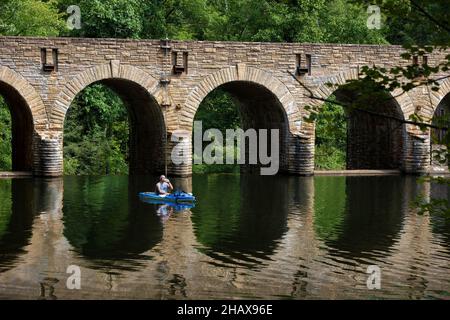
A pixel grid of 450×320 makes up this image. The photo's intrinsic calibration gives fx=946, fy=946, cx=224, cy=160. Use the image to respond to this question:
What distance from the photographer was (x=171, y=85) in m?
33.4

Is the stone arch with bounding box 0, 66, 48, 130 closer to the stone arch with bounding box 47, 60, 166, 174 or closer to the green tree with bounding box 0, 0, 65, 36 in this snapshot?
the stone arch with bounding box 47, 60, 166, 174

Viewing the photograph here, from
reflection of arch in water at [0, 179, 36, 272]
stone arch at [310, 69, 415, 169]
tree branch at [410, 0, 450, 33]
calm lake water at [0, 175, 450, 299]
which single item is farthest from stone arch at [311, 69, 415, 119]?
tree branch at [410, 0, 450, 33]

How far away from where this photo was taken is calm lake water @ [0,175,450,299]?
1448cm

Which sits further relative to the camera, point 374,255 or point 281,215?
point 281,215

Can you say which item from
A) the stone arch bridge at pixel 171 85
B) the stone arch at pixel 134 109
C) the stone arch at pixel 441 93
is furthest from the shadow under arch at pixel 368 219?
the stone arch at pixel 134 109

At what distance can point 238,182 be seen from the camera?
34.2 metres

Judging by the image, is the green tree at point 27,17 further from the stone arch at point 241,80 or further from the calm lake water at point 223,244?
the calm lake water at point 223,244

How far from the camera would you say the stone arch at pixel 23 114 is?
104 feet

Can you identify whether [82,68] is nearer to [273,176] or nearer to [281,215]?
[273,176]

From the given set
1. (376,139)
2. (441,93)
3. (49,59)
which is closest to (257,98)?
(376,139)

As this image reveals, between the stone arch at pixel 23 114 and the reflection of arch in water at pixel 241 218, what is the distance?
19.0ft

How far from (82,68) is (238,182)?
6924mm

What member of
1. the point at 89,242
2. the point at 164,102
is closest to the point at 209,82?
the point at 164,102

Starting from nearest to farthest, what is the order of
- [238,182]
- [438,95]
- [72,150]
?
[238,182] < [438,95] < [72,150]
